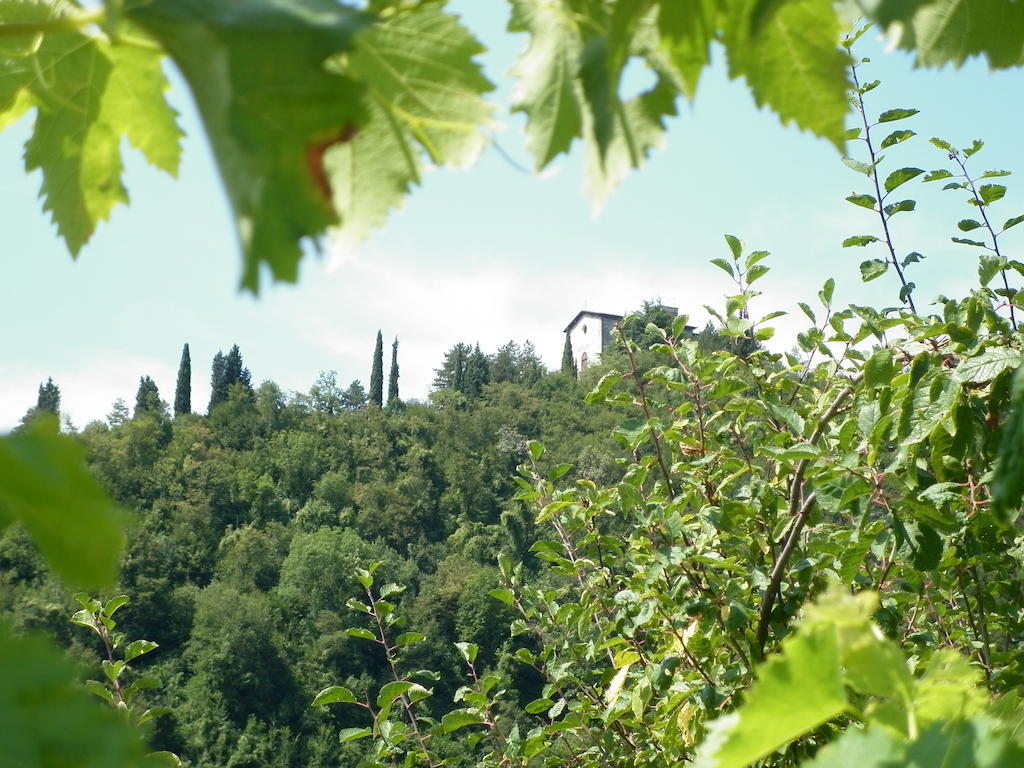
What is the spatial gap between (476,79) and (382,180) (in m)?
0.09

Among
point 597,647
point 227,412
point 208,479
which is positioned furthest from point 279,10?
point 227,412

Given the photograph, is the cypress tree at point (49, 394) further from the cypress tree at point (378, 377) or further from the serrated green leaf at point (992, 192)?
the serrated green leaf at point (992, 192)

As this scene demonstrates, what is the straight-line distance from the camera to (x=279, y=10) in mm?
311

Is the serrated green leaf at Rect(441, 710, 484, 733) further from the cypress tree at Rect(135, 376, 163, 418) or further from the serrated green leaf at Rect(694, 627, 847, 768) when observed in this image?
the cypress tree at Rect(135, 376, 163, 418)

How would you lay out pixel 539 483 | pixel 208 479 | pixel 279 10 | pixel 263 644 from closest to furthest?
pixel 279 10 < pixel 539 483 < pixel 263 644 < pixel 208 479

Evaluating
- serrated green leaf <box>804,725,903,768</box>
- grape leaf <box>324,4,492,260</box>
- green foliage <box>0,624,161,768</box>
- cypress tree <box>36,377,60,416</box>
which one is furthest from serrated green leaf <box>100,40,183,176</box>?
cypress tree <box>36,377,60,416</box>

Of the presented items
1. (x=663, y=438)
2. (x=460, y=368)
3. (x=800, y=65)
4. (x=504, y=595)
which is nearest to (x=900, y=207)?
(x=663, y=438)

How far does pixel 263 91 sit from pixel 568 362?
5807cm

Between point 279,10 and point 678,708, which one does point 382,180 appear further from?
point 678,708

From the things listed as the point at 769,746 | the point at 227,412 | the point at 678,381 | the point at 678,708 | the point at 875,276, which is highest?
the point at 227,412

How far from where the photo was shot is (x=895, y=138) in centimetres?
267

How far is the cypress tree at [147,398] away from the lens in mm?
50438

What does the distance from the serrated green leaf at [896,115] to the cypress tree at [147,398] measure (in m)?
51.5

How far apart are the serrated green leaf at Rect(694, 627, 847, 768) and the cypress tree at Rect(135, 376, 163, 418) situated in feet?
174
